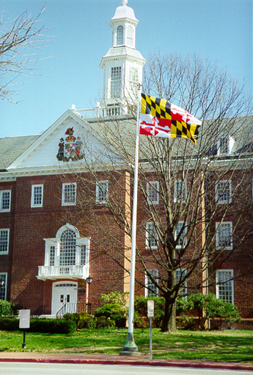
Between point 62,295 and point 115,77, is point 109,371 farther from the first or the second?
point 115,77

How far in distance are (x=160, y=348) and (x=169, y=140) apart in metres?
10.6

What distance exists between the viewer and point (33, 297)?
119 ft

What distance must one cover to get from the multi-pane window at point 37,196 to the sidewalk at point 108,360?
19.6m

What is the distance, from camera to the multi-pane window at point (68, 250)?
36.6m

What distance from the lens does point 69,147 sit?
3775 cm

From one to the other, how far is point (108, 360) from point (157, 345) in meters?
4.36

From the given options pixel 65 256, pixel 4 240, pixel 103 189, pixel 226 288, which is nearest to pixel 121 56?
pixel 103 189

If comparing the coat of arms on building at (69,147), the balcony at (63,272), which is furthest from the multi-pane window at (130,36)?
the balcony at (63,272)

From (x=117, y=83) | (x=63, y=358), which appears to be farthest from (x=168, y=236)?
(x=117, y=83)

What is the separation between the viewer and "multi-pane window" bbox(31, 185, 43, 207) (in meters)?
38.2

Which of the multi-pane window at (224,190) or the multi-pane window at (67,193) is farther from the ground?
the multi-pane window at (67,193)

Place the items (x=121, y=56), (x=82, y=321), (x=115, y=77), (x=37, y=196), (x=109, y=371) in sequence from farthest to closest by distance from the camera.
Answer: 1. (x=115, y=77)
2. (x=121, y=56)
3. (x=37, y=196)
4. (x=82, y=321)
5. (x=109, y=371)

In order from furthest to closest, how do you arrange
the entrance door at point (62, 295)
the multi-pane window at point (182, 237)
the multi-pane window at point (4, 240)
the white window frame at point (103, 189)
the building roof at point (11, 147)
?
the building roof at point (11, 147) → the multi-pane window at point (4, 240) → the entrance door at point (62, 295) → the white window frame at point (103, 189) → the multi-pane window at point (182, 237)

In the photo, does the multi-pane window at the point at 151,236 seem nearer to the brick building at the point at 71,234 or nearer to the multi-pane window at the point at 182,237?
the brick building at the point at 71,234
